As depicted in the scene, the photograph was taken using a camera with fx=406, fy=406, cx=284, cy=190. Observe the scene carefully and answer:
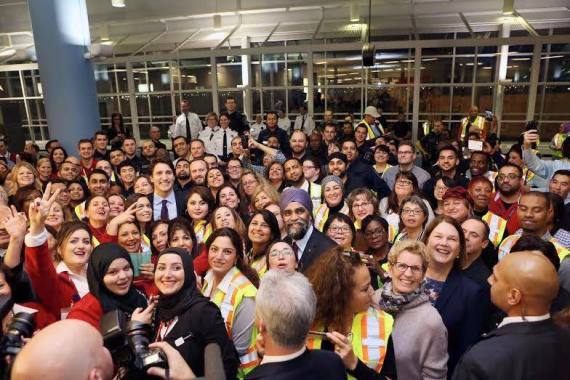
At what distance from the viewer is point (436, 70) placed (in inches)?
429

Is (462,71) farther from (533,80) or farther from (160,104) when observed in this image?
(160,104)

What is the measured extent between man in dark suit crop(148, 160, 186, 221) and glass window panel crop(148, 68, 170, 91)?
888 cm

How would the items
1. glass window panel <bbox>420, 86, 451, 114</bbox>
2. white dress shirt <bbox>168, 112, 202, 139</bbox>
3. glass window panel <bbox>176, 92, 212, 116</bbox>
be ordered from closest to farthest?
white dress shirt <bbox>168, 112, 202, 139</bbox> → glass window panel <bbox>420, 86, 451, 114</bbox> → glass window panel <bbox>176, 92, 212, 116</bbox>

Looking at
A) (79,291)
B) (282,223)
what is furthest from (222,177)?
(79,291)

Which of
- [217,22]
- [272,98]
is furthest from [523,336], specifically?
[217,22]

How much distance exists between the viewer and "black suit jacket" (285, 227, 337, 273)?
122 inches

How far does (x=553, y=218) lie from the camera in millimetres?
3078

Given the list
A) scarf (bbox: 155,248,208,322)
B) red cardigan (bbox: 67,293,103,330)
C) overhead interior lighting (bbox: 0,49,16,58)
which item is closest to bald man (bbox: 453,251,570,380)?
scarf (bbox: 155,248,208,322)

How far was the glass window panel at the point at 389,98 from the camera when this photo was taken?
10.9 m

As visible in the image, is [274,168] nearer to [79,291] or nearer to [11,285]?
[79,291]

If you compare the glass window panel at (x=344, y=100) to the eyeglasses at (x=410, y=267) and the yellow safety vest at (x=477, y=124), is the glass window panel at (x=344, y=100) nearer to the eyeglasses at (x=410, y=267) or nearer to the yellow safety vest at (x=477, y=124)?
the yellow safety vest at (x=477, y=124)

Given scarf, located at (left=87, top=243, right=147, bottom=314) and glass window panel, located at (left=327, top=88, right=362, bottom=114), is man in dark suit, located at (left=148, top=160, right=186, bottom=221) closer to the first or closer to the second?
scarf, located at (left=87, top=243, right=147, bottom=314)

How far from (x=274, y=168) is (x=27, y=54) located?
12.3 meters

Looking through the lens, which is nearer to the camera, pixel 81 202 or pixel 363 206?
pixel 363 206
